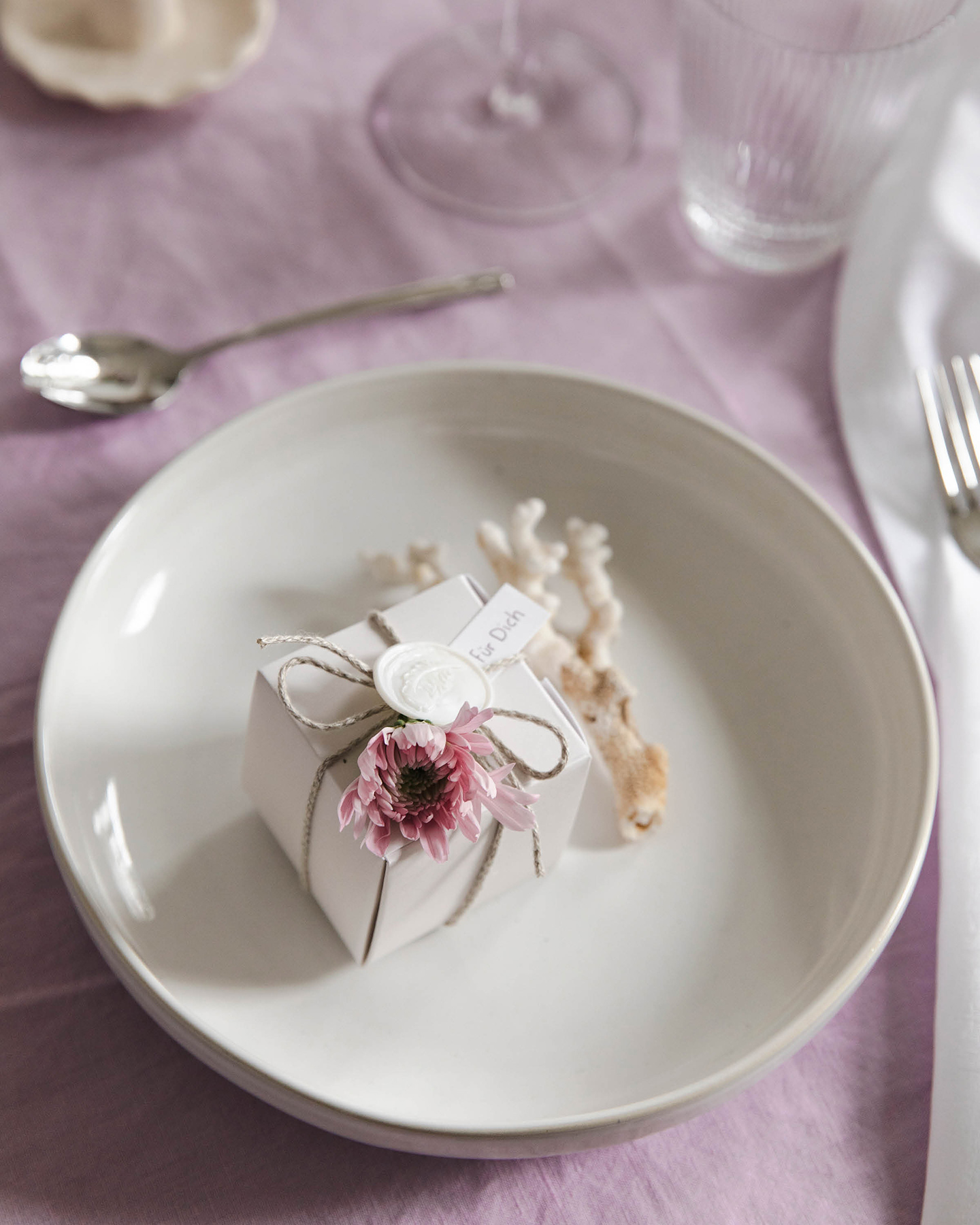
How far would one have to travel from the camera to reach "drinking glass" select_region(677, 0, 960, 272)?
82cm

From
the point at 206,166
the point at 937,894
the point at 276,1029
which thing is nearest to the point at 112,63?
the point at 206,166

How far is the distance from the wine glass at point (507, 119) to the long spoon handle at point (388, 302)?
0.30ft

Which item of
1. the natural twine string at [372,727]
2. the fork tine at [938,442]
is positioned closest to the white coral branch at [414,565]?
the natural twine string at [372,727]

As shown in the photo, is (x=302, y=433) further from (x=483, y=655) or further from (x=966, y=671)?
(x=966, y=671)

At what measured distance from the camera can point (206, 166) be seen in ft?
3.17

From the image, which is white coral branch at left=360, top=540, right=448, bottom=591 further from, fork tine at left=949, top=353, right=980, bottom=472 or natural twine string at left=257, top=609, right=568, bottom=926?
fork tine at left=949, top=353, right=980, bottom=472

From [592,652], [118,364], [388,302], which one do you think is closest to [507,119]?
[388,302]

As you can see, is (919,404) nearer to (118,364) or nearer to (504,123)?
(504,123)

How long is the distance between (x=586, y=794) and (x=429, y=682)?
173mm

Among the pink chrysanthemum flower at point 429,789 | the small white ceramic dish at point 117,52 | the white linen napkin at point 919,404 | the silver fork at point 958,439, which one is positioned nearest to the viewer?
the pink chrysanthemum flower at point 429,789

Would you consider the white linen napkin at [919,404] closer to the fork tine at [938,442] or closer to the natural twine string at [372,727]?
the fork tine at [938,442]

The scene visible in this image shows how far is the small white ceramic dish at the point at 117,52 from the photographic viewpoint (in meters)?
0.95

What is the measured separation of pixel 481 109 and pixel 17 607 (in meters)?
0.63

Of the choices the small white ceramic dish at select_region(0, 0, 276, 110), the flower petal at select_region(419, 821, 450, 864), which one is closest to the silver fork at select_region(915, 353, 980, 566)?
the flower petal at select_region(419, 821, 450, 864)
